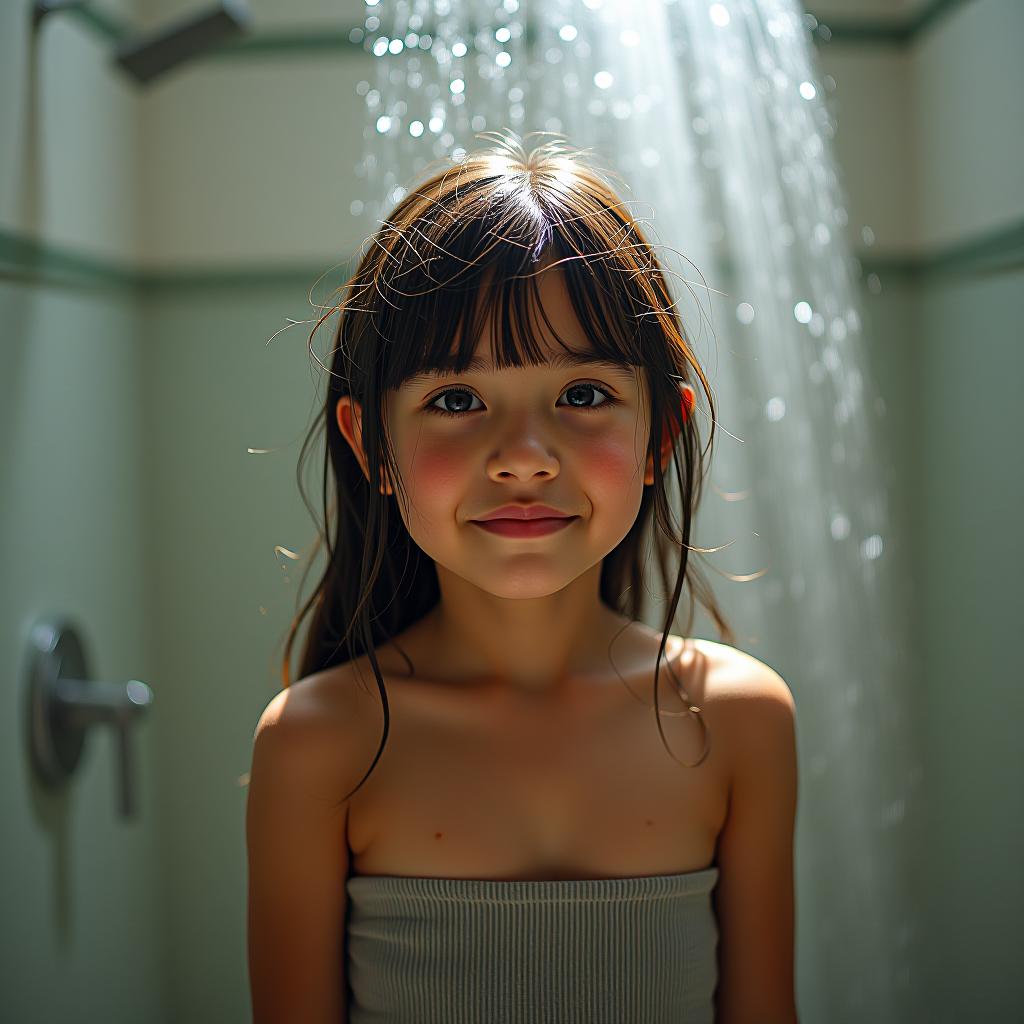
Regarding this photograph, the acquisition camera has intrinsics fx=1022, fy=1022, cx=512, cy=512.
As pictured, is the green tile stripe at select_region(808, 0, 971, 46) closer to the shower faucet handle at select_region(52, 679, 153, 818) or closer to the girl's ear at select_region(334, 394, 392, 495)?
the girl's ear at select_region(334, 394, 392, 495)

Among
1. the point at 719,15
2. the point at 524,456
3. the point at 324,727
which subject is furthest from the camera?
the point at 719,15

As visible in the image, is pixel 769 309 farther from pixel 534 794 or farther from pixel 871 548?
pixel 534 794

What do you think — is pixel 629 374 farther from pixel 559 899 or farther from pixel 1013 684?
pixel 1013 684

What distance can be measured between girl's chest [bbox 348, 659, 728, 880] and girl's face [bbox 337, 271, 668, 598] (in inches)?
5.5

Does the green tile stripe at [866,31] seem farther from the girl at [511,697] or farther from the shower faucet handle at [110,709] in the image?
the shower faucet handle at [110,709]

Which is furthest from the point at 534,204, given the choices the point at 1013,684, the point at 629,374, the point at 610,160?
the point at 1013,684

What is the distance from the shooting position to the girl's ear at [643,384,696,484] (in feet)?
2.18

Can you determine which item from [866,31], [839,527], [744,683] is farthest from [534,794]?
[866,31]

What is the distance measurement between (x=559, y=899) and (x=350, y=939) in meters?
0.15

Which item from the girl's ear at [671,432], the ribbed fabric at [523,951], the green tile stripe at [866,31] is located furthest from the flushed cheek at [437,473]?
the green tile stripe at [866,31]

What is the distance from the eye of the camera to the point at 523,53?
895mm

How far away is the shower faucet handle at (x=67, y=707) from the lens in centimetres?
103

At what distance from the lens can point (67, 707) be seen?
41.4 inches

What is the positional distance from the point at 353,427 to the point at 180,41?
0.60 m
